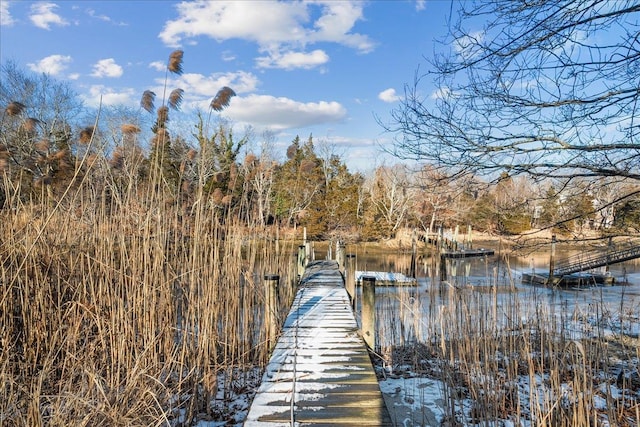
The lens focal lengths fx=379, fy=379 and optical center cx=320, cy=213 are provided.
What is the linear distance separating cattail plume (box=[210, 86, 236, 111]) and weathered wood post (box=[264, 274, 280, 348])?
1750mm

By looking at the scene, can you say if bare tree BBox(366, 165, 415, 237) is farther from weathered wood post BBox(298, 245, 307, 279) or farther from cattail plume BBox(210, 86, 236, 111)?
cattail plume BBox(210, 86, 236, 111)

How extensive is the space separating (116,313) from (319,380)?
1400 millimetres

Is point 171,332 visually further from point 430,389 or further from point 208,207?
point 430,389

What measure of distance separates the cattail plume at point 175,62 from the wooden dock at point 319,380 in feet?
7.52

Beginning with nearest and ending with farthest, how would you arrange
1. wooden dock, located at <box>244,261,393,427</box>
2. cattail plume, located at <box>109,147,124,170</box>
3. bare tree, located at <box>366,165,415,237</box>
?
wooden dock, located at <box>244,261,393,427</box> < cattail plume, located at <box>109,147,124,170</box> < bare tree, located at <box>366,165,415,237</box>

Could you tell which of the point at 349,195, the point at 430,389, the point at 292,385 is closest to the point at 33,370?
the point at 292,385

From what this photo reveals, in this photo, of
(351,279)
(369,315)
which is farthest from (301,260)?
(369,315)

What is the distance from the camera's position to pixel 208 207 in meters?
3.79

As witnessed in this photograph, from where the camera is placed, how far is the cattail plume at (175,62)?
2824 mm

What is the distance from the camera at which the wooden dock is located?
2062 millimetres

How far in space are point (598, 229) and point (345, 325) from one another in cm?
252

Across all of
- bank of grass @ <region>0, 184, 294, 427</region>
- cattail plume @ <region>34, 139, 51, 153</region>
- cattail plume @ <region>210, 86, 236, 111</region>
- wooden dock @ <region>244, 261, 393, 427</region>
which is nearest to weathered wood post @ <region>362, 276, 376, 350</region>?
wooden dock @ <region>244, 261, 393, 427</region>

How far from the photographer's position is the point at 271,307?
12.2ft

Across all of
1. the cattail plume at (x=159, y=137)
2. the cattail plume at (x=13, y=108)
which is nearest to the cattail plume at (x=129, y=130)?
the cattail plume at (x=159, y=137)
